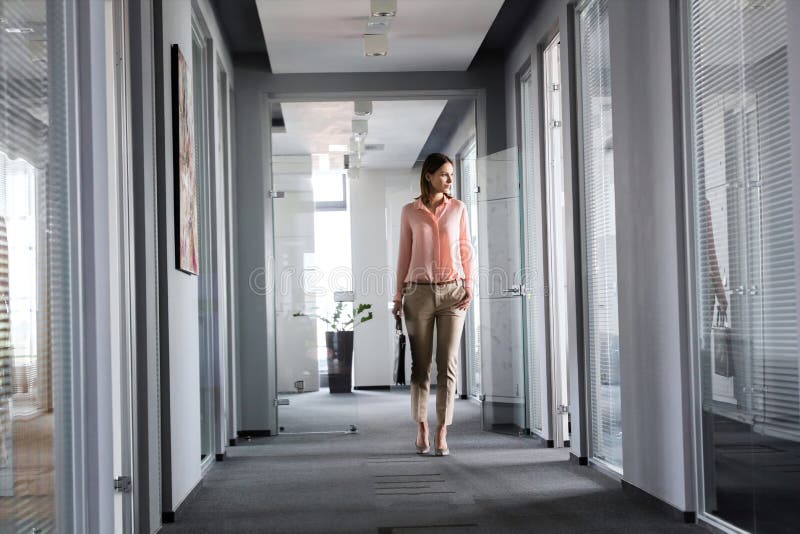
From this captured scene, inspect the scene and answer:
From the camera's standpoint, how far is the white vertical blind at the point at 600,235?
4.30m

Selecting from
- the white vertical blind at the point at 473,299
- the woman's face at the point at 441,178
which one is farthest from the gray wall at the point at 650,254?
the white vertical blind at the point at 473,299

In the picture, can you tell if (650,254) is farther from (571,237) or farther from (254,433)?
(254,433)

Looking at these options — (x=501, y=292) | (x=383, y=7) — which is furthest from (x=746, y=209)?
(x=501, y=292)

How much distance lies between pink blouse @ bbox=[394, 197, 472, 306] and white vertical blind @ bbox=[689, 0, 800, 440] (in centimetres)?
190

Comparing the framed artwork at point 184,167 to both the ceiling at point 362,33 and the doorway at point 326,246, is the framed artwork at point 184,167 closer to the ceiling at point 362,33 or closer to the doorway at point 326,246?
the ceiling at point 362,33

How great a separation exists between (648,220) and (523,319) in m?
2.19

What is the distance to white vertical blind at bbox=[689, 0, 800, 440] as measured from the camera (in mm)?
2701

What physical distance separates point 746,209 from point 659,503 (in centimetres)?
128

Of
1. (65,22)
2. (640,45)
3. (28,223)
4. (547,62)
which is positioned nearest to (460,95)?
(547,62)

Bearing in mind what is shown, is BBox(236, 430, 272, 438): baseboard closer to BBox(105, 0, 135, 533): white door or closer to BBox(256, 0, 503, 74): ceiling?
BBox(256, 0, 503, 74): ceiling

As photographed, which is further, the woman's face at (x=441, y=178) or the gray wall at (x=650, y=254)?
the woman's face at (x=441, y=178)

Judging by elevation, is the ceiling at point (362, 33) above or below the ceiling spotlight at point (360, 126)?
above

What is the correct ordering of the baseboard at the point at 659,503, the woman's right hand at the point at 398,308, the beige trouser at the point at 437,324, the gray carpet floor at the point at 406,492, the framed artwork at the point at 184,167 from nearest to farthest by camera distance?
the baseboard at the point at 659,503
the gray carpet floor at the point at 406,492
the framed artwork at the point at 184,167
the beige trouser at the point at 437,324
the woman's right hand at the point at 398,308

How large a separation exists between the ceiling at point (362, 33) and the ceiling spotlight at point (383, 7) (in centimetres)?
17
